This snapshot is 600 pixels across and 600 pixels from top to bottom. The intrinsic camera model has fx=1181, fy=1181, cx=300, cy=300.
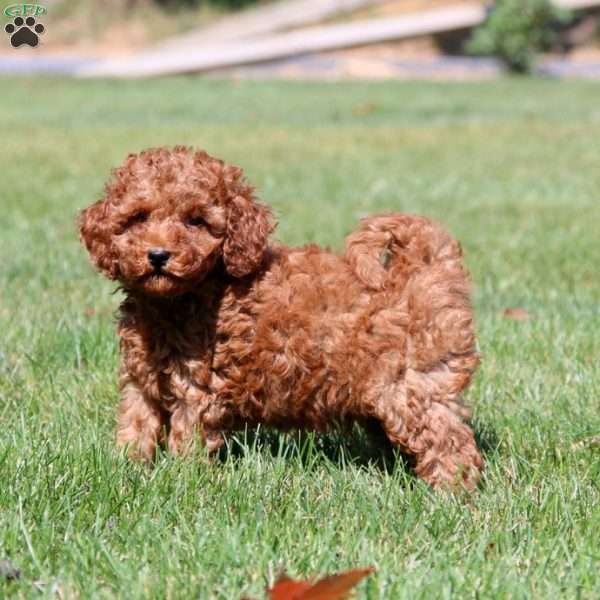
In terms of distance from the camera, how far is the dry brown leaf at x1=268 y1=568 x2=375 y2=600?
2516 millimetres

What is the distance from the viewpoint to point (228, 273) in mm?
4059

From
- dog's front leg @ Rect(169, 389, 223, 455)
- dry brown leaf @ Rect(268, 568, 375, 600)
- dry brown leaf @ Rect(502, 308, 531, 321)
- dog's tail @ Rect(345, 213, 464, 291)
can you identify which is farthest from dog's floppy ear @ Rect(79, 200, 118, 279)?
dry brown leaf @ Rect(502, 308, 531, 321)

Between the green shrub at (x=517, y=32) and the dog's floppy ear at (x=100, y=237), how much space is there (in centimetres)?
2692

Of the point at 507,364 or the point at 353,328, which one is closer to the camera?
the point at 353,328

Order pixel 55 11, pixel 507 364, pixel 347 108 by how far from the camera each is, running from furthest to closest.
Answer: pixel 55 11 → pixel 347 108 → pixel 507 364

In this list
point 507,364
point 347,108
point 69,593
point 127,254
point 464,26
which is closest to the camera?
point 69,593

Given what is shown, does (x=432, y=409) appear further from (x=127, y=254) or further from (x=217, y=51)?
(x=217, y=51)

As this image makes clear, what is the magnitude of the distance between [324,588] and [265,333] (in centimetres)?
160

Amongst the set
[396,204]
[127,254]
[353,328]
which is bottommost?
[396,204]

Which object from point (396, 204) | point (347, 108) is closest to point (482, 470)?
point (396, 204)

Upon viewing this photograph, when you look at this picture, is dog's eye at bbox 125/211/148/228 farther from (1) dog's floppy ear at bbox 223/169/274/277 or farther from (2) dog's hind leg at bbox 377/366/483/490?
(2) dog's hind leg at bbox 377/366/483/490

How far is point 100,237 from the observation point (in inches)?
159

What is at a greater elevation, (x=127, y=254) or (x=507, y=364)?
(x=127, y=254)

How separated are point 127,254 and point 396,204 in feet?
21.1
